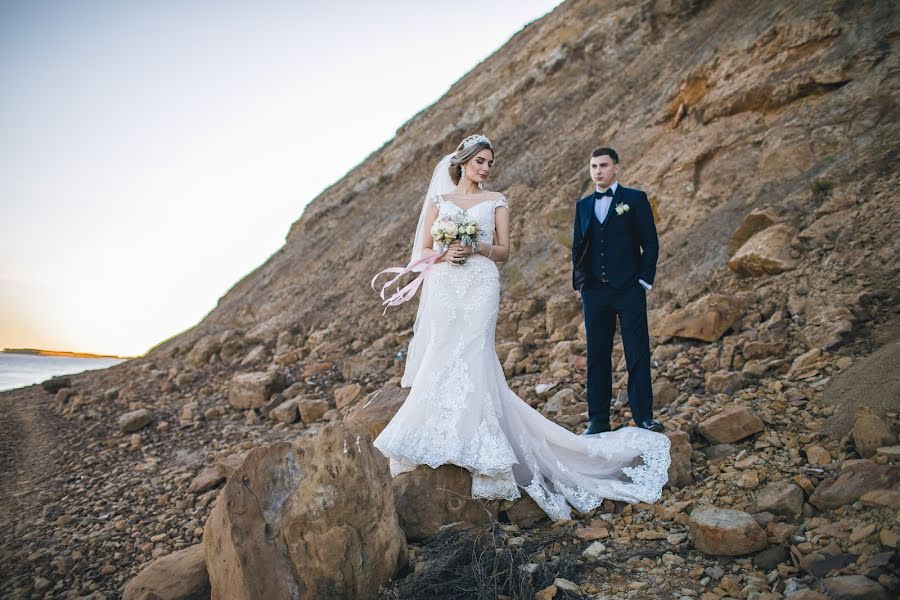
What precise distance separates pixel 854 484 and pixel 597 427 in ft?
6.31

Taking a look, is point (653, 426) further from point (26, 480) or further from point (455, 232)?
point (26, 480)

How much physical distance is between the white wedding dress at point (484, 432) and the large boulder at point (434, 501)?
78mm

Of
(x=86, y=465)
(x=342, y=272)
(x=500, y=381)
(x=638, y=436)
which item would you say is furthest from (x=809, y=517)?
(x=342, y=272)

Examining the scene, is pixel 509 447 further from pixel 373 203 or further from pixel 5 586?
pixel 373 203

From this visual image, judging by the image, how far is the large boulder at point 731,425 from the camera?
3773mm

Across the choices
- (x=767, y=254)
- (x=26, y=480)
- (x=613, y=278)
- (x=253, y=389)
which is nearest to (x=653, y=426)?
(x=613, y=278)

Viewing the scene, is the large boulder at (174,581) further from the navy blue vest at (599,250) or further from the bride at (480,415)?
the navy blue vest at (599,250)

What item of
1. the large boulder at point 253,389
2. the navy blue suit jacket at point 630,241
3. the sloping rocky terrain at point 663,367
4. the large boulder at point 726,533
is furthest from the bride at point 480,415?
the large boulder at point 253,389

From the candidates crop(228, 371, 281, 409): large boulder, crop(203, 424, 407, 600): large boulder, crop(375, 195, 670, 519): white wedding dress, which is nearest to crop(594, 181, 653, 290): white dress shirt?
crop(375, 195, 670, 519): white wedding dress

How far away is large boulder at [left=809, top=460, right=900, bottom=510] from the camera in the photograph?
2642 mm

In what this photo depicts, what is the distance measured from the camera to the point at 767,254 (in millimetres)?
5809

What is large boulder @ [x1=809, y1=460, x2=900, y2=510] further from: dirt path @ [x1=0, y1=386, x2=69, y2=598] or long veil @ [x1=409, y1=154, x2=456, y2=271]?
dirt path @ [x1=0, y1=386, x2=69, y2=598]

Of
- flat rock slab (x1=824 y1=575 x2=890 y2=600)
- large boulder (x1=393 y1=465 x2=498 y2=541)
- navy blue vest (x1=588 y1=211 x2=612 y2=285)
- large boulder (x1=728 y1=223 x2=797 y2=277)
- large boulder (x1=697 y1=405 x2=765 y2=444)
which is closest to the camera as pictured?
flat rock slab (x1=824 y1=575 x2=890 y2=600)

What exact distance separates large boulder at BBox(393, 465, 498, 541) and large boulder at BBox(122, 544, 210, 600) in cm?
119
